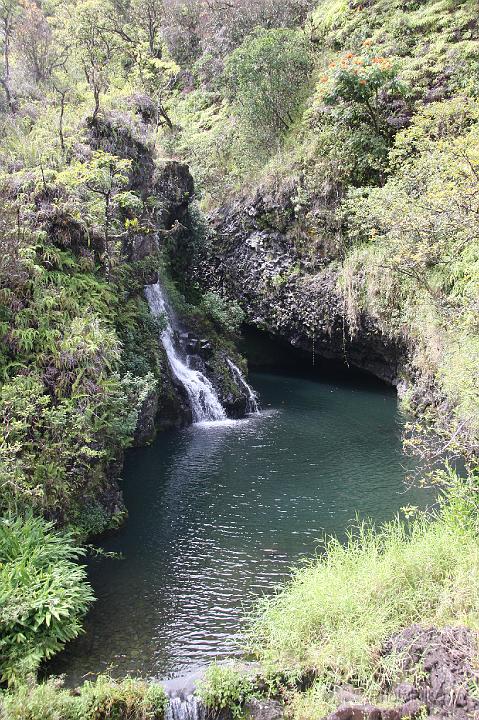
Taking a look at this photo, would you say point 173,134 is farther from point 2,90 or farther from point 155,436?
point 155,436

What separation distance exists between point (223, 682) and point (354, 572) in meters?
2.02

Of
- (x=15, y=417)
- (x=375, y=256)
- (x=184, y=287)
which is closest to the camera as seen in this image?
A: (x=15, y=417)

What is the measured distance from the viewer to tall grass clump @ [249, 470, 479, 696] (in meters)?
5.57

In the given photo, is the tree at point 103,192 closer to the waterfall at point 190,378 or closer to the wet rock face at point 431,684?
the waterfall at point 190,378

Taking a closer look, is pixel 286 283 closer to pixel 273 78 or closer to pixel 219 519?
pixel 273 78

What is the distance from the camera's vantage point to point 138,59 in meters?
24.8

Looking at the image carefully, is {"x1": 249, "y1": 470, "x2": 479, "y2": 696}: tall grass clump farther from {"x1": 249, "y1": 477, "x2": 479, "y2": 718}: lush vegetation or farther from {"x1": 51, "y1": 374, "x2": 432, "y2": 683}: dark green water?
{"x1": 51, "y1": 374, "x2": 432, "y2": 683}: dark green water

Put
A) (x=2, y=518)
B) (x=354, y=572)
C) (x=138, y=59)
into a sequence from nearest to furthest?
(x=354, y=572)
(x=2, y=518)
(x=138, y=59)

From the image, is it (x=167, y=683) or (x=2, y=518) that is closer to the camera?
(x=167, y=683)

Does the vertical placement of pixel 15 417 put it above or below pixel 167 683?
above

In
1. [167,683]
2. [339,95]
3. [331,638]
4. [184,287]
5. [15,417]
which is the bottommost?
[167,683]

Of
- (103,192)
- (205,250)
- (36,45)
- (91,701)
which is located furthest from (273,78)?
(91,701)

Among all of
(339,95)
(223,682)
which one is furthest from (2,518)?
(339,95)

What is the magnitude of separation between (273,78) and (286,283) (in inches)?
348
